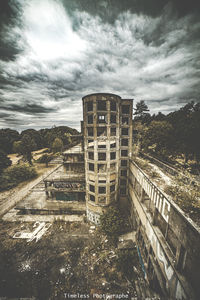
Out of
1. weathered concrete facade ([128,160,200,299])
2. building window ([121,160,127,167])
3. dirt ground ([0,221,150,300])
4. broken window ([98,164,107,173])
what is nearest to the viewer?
weathered concrete facade ([128,160,200,299])

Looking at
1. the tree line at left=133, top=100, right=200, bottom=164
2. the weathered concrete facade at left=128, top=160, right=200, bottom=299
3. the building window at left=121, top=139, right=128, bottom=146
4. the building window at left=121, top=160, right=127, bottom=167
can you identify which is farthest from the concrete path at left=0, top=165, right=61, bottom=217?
the tree line at left=133, top=100, right=200, bottom=164

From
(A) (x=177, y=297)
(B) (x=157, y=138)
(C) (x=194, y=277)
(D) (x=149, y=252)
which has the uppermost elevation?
(B) (x=157, y=138)

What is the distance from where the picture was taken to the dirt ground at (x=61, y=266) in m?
11.0

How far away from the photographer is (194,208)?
21.8ft

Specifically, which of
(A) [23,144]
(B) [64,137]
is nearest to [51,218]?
(A) [23,144]

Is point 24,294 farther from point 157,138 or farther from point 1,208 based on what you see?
point 157,138

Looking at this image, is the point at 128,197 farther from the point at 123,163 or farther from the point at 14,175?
the point at 14,175

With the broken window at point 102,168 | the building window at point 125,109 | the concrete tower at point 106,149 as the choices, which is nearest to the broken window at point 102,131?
the concrete tower at point 106,149

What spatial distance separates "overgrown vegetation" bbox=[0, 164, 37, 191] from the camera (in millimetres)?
31409

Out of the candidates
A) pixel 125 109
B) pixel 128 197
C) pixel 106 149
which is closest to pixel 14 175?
pixel 106 149

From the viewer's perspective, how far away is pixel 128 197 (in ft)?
63.9

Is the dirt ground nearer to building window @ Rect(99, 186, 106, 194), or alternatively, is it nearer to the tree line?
building window @ Rect(99, 186, 106, 194)

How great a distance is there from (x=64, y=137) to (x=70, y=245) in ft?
200

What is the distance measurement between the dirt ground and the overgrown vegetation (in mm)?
17774
